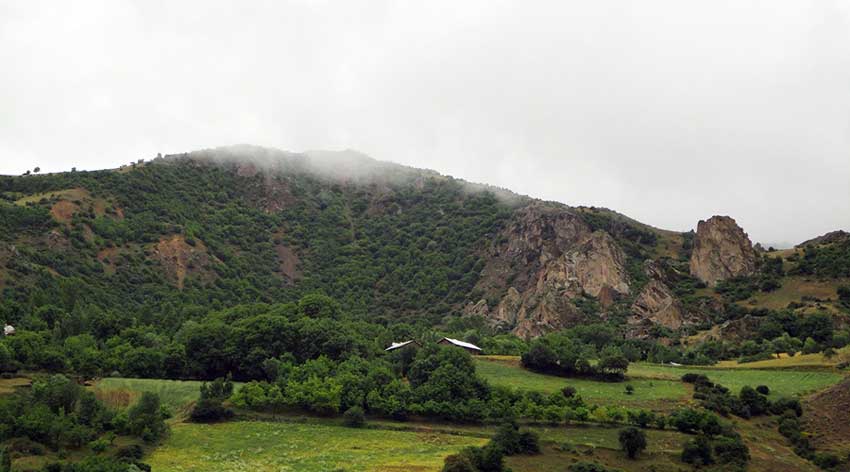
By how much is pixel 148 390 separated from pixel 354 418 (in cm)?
2100

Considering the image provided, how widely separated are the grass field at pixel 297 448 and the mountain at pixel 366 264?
42409mm

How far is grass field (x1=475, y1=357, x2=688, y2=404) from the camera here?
8575 centimetres

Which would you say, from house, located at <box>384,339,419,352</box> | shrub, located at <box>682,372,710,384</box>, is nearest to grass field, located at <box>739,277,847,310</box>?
shrub, located at <box>682,372,710,384</box>

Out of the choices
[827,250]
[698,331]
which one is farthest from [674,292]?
[827,250]

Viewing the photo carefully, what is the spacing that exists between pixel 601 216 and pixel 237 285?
7873 centimetres

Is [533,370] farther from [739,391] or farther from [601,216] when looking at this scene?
[601,216]

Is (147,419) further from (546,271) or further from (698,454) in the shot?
(546,271)

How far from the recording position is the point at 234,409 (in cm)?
7831

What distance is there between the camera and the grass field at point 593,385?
8575cm

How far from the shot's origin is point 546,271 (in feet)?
530

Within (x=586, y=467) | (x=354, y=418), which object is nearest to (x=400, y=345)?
(x=354, y=418)

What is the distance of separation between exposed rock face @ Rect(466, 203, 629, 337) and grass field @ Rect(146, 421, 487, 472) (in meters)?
70.8

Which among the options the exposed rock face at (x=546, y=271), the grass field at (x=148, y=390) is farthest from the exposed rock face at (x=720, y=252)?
the grass field at (x=148, y=390)

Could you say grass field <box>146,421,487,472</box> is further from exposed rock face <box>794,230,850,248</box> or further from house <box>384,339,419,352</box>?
exposed rock face <box>794,230,850,248</box>
